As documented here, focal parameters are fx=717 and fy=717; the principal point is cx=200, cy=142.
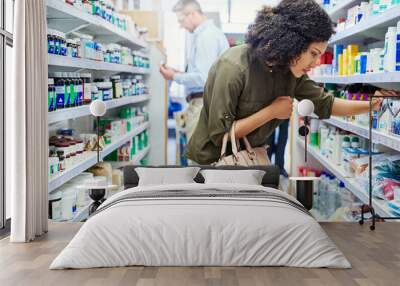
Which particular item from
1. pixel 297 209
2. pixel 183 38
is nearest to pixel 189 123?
pixel 183 38

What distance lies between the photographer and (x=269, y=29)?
15.5 ft

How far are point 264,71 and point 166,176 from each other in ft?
3.26

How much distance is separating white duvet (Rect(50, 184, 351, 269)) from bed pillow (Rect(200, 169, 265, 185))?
1050 millimetres

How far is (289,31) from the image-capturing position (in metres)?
4.70

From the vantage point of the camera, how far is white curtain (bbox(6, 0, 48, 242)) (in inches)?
176

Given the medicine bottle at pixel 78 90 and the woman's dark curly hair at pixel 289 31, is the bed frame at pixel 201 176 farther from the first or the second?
the woman's dark curly hair at pixel 289 31

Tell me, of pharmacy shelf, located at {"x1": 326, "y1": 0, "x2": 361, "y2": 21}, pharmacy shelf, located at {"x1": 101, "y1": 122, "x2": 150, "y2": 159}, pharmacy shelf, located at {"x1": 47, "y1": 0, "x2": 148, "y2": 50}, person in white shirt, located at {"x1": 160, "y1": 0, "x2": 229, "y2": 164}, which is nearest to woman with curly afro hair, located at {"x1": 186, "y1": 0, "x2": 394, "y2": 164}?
pharmacy shelf, located at {"x1": 47, "y1": 0, "x2": 148, "y2": 50}

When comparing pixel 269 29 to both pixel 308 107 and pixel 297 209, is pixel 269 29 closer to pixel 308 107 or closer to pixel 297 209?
pixel 308 107

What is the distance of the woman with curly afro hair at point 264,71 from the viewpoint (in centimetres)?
469

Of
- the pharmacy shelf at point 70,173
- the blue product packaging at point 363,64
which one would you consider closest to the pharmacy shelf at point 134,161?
the pharmacy shelf at point 70,173

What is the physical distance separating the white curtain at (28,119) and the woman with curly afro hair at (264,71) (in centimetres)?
112

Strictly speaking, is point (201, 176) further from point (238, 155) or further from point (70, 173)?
point (70, 173)

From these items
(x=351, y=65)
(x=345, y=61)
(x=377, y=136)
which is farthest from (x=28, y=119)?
(x=345, y=61)

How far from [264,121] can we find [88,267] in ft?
5.52
